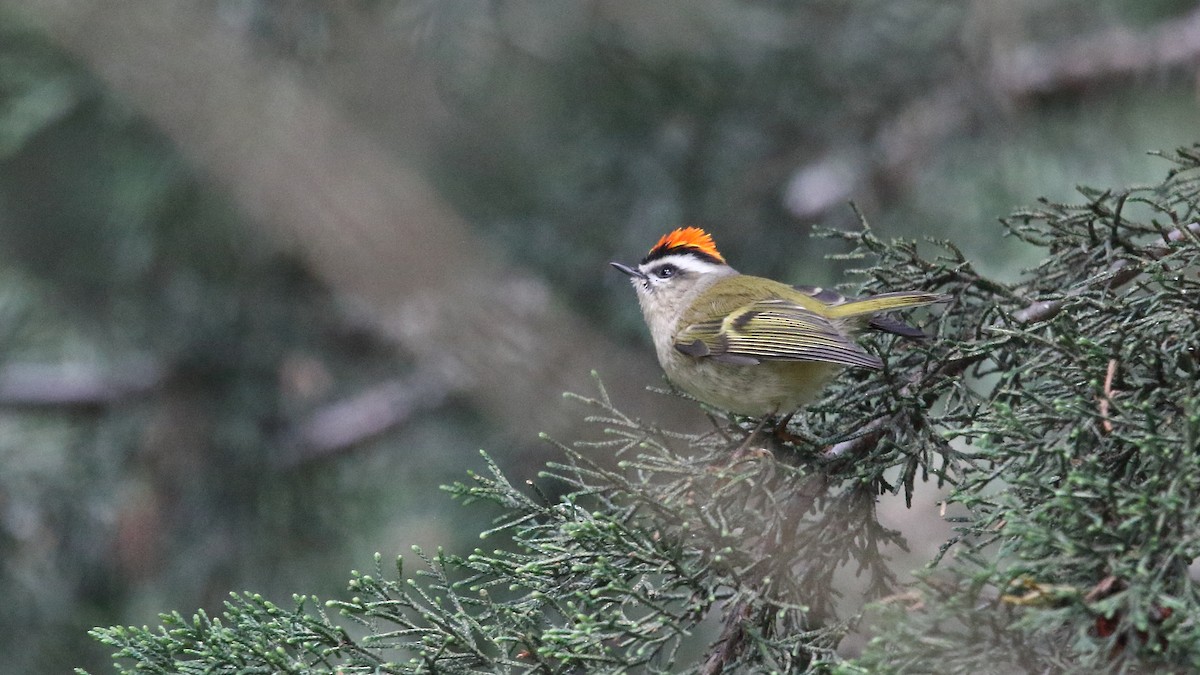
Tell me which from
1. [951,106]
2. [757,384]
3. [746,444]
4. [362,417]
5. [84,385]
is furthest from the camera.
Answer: [362,417]

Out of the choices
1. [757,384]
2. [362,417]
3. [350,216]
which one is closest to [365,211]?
[350,216]

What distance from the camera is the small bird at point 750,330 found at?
8.27ft

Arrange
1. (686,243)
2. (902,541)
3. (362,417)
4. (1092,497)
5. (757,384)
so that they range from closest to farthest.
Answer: (1092,497), (902,541), (757,384), (686,243), (362,417)

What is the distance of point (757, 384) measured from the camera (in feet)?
9.13

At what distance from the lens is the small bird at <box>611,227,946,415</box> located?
2521 millimetres

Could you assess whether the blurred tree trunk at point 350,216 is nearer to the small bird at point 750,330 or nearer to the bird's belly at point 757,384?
the small bird at point 750,330

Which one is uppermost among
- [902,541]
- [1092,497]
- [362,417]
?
[362,417]

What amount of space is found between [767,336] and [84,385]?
3.83 meters

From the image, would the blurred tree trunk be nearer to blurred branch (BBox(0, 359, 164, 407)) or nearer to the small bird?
blurred branch (BBox(0, 359, 164, 407))

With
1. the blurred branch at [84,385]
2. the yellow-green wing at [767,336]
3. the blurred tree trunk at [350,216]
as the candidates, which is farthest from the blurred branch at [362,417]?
the yellow-green wing at [767,336]

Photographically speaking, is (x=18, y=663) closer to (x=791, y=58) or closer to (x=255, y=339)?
(x=255, y=339)

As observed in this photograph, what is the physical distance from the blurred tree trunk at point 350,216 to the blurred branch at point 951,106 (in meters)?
1.07

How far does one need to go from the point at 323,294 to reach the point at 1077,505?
4476 mm

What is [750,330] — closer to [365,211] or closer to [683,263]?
[683,263]
